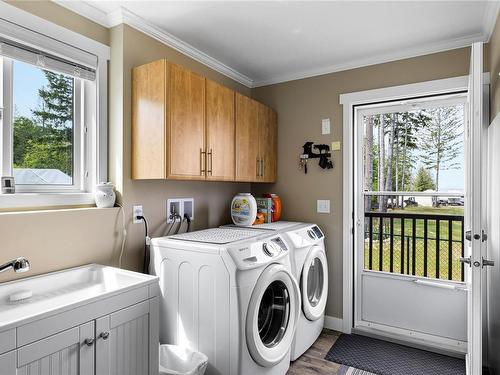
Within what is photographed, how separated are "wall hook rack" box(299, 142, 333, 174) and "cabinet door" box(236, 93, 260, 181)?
1.54ft

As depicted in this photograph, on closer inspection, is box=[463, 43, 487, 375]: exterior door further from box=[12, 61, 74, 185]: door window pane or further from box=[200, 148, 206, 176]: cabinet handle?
box=[12, 61, 74, 185]: door window pane

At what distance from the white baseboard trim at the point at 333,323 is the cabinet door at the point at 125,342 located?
6.00 feet

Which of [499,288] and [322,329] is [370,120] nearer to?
[499,288]

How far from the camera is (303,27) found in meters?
2.30

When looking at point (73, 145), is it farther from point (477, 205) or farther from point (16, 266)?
point (477, 205)

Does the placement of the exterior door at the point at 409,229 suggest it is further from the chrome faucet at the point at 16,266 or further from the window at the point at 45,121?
the chrome faucet at the point at 16,266

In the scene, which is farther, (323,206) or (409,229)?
(323,206)

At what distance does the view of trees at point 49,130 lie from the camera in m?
1.85

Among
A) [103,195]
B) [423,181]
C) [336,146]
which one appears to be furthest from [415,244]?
[103,195]

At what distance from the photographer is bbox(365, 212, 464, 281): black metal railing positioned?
8.88 ft

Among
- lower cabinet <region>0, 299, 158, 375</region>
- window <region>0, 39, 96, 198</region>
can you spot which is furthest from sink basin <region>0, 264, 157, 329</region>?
window <region>0, 39, 96, 198</region>

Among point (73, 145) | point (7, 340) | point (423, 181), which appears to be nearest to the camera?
point (7, 340)

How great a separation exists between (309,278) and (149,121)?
176 cm

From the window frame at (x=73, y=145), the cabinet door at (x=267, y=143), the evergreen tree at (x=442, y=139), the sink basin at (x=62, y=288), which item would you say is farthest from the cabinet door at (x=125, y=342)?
the evergreen tree at (x=442, y=139)
